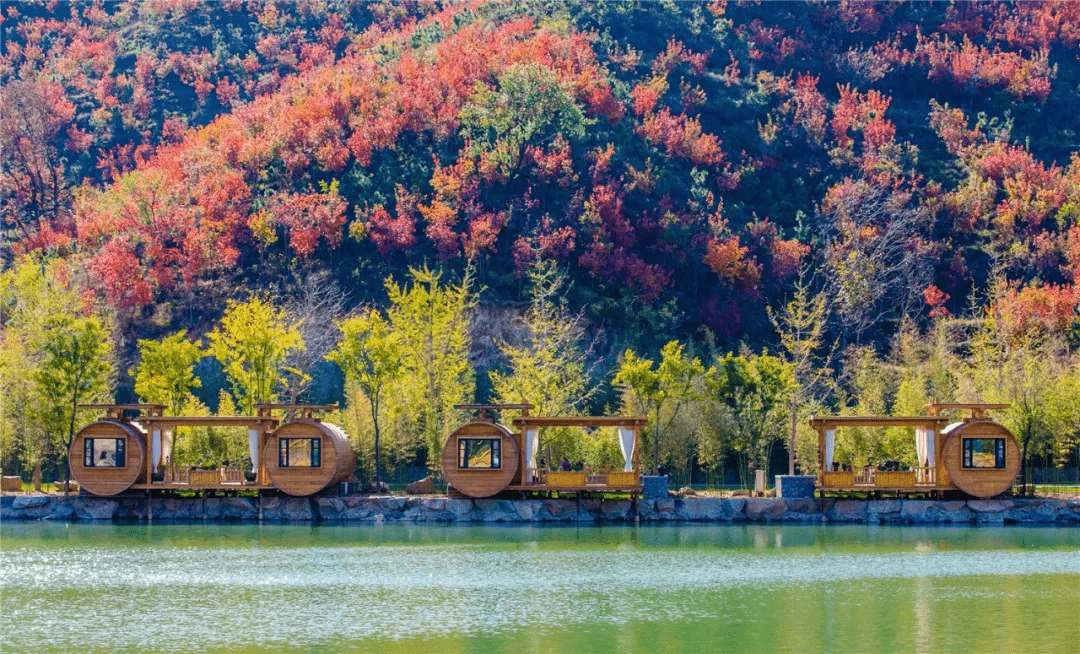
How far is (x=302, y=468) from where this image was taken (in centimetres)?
4344

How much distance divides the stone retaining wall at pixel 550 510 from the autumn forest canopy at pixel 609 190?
22.6 feet

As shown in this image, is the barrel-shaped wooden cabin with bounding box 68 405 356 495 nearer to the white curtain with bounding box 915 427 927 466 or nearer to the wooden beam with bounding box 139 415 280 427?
the wooden beam with bounding box 139 415 280 427

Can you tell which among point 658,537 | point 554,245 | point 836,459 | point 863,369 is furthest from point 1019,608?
point 554,245

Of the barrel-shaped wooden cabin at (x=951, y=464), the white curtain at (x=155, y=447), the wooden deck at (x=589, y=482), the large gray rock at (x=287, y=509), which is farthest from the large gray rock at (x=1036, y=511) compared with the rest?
the white curtain at (x=155, y=447)

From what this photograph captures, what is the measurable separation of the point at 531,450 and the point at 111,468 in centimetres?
1314

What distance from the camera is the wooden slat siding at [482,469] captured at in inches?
1689

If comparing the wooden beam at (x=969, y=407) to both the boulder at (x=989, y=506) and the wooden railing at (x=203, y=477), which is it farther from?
the wooden railing at (x=203, y=477)

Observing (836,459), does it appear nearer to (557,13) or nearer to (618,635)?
(618,635)

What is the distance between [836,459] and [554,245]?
2117 cm

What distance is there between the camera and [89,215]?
72.9 m

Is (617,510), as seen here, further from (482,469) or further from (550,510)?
(482,469)

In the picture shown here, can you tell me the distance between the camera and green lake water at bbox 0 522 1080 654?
24.2 metres

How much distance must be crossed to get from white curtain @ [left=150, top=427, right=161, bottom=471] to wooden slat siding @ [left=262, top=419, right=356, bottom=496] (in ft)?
11.1

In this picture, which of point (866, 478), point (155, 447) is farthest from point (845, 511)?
point (155, 447)
